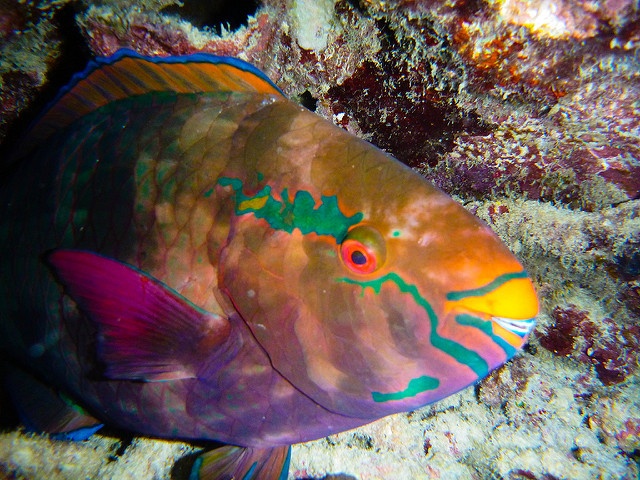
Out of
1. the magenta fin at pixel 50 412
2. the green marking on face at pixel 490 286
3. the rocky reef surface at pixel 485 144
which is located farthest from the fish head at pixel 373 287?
the magenta fin at pixel 50 412

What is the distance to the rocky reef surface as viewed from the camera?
1.90m

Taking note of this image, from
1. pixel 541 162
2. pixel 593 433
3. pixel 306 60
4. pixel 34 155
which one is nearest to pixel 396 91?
pixel 306 60

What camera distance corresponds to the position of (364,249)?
129 cm

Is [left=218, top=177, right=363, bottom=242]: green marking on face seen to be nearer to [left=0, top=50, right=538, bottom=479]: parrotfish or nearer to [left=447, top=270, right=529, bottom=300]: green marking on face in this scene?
[left=0, top=50, right=538, bottom=479]: parrotfish

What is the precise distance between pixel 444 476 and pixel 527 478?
0.53 metres

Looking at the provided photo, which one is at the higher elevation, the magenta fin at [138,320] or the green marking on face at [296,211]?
the green marking on face at [296,211]

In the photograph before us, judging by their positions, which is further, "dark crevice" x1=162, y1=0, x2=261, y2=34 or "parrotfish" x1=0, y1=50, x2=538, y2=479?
"dark crevice" x1=162, y1=0, x2=261, y2=34

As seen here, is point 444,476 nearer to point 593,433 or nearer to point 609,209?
point 593,433

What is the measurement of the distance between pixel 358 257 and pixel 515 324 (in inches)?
22.5

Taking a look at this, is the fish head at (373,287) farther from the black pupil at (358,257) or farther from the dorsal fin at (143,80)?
the dorsal fin at (143,80)

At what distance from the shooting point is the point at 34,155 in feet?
6.97

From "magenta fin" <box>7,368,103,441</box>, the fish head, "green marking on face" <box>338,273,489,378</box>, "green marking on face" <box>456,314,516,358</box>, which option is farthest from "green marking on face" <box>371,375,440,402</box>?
"magenta fin" <box>7,368,103,441</box>

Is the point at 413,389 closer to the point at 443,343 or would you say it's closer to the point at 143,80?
the point at 443,343

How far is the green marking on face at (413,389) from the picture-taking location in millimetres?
1304
